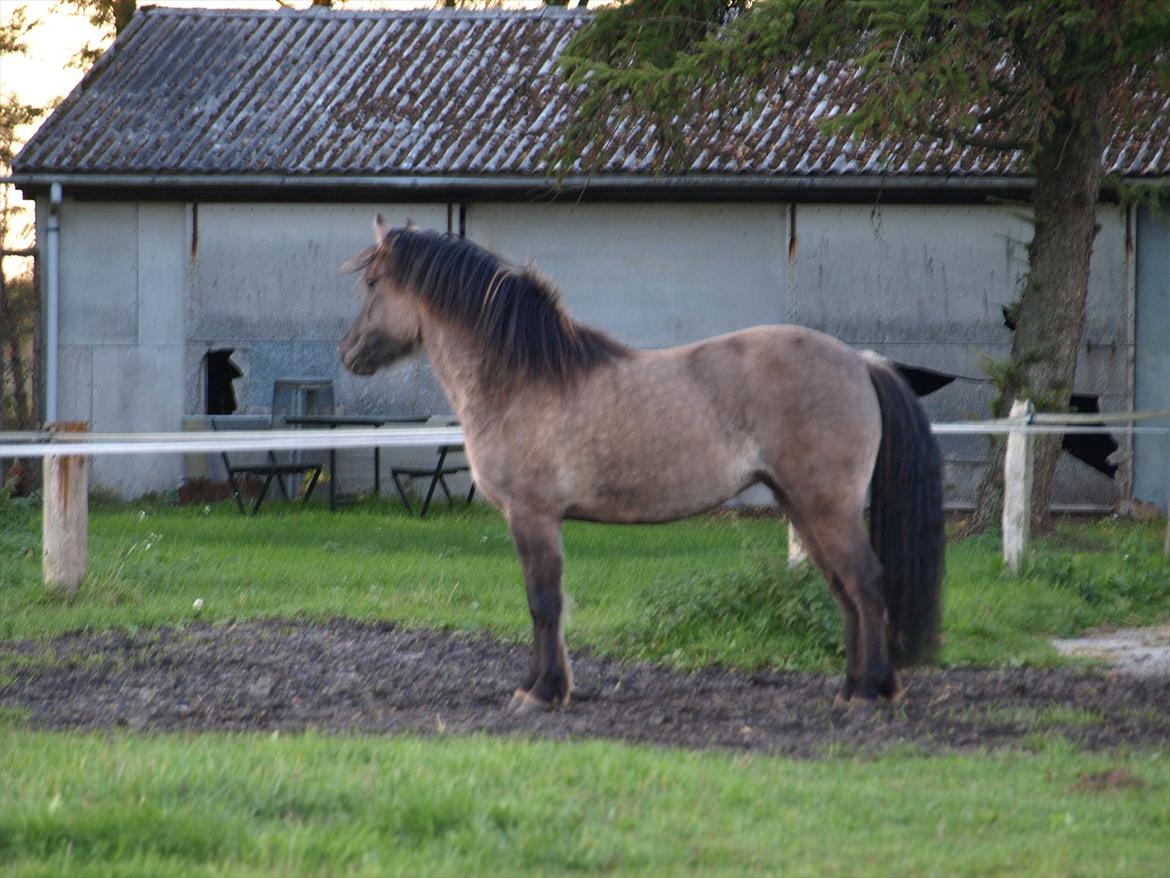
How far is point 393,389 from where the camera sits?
16.7 metres

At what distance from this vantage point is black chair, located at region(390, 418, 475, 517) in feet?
47.7

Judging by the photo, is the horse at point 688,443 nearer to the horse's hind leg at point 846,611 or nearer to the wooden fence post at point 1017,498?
the horse's hind leg at point 846,611

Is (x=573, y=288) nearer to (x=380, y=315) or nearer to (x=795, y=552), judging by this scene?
(x=795, y=552)

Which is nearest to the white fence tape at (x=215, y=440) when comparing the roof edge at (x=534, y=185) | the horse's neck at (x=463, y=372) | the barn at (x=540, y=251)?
the horse's neck at (x=463, y=372)

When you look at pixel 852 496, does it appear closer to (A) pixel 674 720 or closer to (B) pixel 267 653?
(A) pixel 674 720

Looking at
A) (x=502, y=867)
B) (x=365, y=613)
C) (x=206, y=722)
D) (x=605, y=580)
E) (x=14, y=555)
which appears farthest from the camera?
(x=14, y=555)

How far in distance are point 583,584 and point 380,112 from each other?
924 centimetres

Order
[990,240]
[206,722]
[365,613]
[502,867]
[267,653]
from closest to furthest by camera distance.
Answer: [502,867], [206,722], [267,653], [365,613], [990,240]

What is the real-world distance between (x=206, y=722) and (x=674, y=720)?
1.87 metres

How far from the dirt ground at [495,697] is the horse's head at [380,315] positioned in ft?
4.98

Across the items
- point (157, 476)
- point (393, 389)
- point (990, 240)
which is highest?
point (990, 240)

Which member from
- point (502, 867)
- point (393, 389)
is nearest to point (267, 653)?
point (502, 867)

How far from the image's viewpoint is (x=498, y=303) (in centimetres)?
664

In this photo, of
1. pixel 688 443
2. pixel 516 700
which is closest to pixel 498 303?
pixel 688 443
